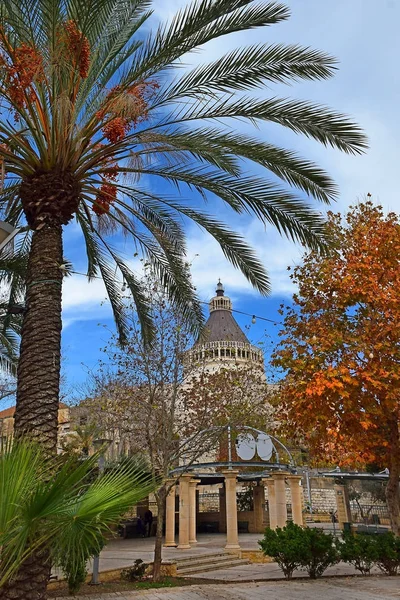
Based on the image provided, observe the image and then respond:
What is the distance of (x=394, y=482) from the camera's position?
11102 millimetres

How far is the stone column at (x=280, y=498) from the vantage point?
1895 cm

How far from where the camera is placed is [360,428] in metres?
10.8

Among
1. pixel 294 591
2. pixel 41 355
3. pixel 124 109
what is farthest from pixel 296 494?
pixel 124 109

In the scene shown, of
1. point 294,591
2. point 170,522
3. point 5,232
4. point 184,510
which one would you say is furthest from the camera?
point 170,522

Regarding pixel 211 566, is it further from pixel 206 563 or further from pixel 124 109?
pixel 124 109

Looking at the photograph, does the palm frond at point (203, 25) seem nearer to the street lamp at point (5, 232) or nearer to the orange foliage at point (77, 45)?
the orange foliage at point (77, 45)

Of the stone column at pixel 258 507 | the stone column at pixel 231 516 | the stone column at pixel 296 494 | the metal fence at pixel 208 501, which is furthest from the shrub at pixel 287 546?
the metal fence at pixel 208 501

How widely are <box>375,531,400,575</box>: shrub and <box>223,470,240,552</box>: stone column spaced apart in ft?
25.2

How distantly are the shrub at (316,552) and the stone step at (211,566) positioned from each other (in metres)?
5.09

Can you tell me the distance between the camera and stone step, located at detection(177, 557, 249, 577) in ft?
50.2

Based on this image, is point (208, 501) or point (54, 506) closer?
point (54, 506)

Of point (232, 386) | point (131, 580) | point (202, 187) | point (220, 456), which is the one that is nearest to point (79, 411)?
point (220, 456)

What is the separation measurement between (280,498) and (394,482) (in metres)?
8.69

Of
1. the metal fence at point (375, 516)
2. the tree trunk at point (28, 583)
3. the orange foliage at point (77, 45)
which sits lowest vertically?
the tree trunk at point (28, 583)
